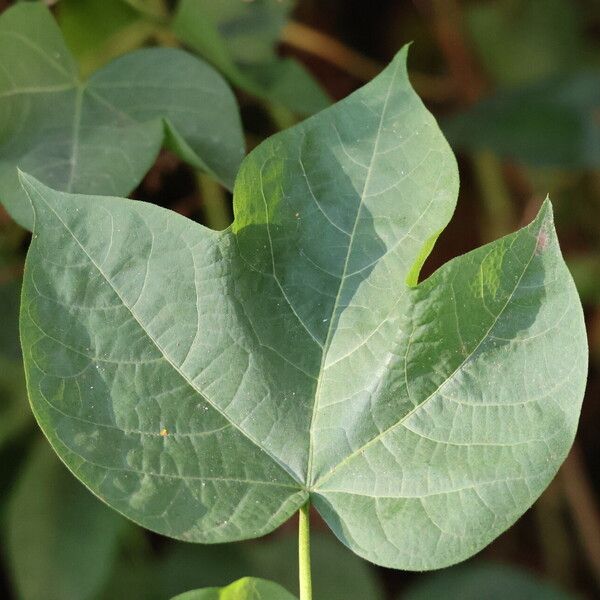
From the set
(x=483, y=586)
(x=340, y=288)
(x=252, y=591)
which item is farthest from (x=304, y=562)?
(x=483, y=586)

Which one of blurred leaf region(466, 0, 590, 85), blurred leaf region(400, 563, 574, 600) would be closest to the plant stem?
blurred leaf region(400, 563, 574, 600)

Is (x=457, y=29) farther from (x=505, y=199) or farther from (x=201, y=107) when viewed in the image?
(x=201, y=107)

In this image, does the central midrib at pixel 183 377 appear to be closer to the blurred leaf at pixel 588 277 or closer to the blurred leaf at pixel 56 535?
the blurred leaf at pixel 56 535

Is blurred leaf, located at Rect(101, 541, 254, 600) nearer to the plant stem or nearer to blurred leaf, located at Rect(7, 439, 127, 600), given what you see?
blurred leaf, located at Rect(7, 439, 127, 600)

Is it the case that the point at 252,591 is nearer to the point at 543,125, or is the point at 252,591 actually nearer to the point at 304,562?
the point at 304,562

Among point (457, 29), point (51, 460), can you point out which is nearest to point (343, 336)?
point (51, 460)
